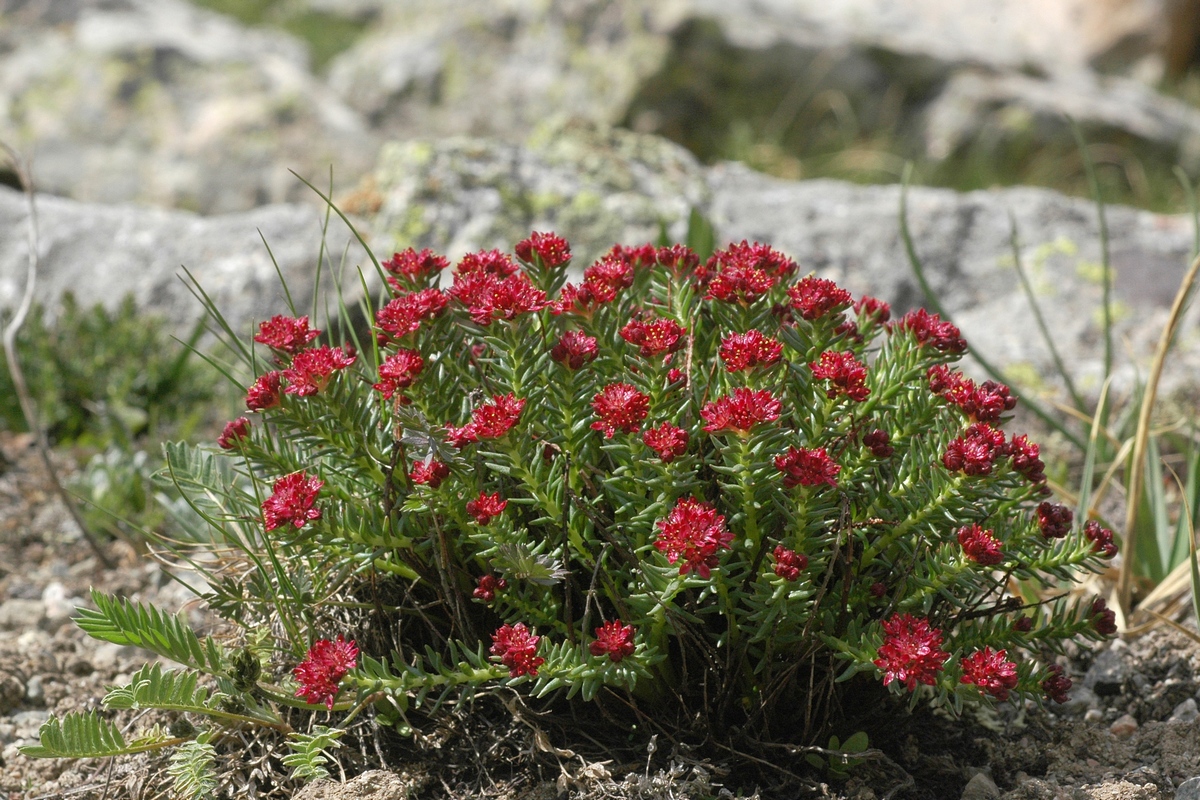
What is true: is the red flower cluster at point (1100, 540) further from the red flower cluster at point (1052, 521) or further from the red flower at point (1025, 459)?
the red flower at point (1025, 459)

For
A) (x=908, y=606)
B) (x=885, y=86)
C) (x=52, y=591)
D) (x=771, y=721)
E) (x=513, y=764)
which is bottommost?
(x=52, y=591)

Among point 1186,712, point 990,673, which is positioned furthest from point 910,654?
point 1186,712

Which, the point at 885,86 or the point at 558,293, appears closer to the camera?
the point at 558,293

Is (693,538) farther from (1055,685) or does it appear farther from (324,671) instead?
(1055,685)

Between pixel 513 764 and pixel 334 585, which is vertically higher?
pixel 334 585

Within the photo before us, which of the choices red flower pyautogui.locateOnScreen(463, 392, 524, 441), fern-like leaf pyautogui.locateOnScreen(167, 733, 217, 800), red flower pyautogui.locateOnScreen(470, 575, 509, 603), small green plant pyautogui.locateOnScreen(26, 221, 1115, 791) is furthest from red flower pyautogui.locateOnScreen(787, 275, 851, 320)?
fern-like leaf pyautogui.locateOnScreen(167, 733, 217, 800)

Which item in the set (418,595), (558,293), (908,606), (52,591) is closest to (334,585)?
(418,595)

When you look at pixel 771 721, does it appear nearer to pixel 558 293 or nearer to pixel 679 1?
pixel 558 293
